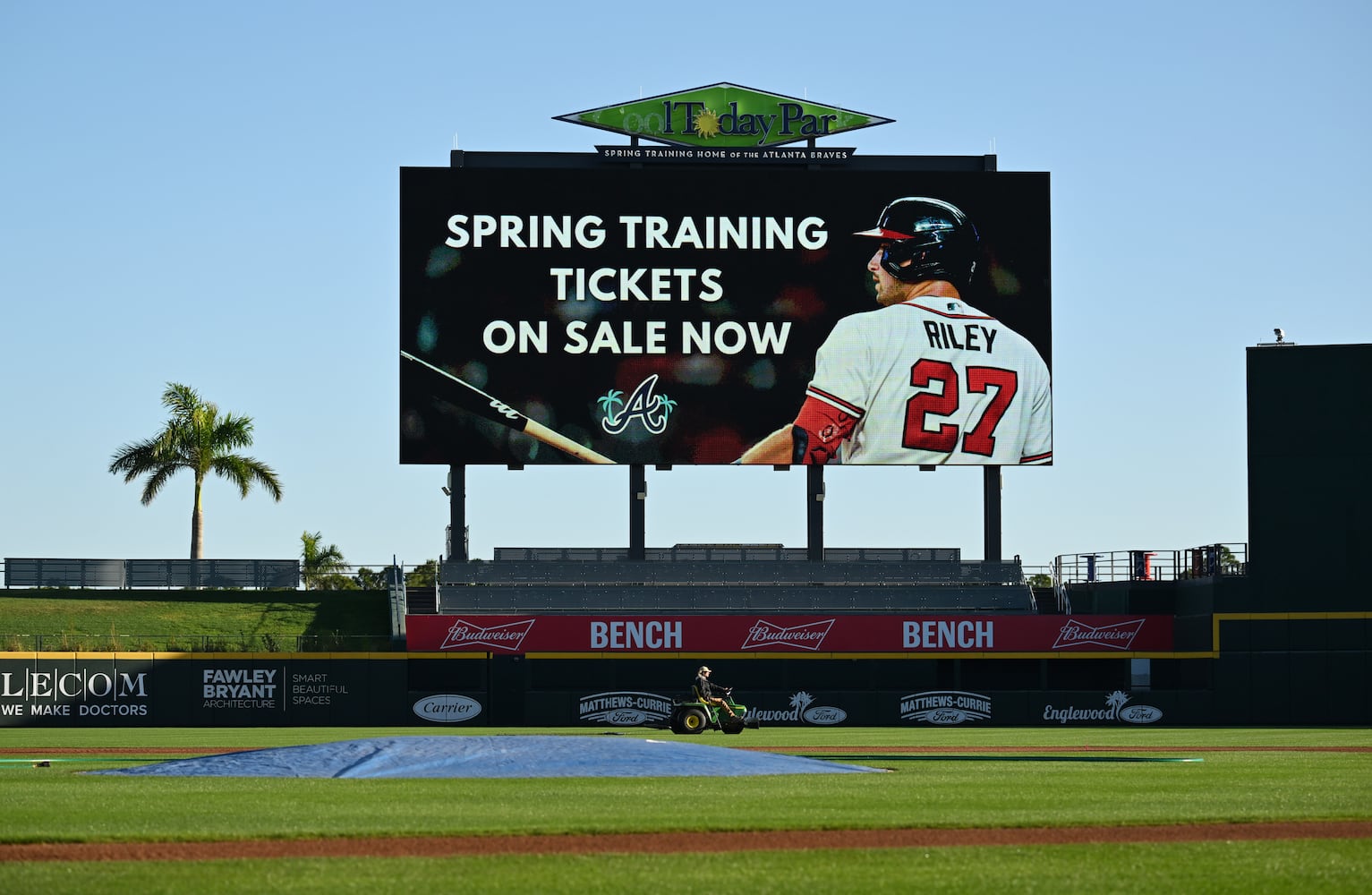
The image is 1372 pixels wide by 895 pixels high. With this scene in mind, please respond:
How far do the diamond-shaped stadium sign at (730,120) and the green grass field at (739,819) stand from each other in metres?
24.2

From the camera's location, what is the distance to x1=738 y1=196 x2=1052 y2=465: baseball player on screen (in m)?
45.6

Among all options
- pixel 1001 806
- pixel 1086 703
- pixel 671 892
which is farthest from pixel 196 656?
pixel 671 892

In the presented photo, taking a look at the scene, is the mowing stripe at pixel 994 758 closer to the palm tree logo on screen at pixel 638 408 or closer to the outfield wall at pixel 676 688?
the outfield wall at pixel 676 688

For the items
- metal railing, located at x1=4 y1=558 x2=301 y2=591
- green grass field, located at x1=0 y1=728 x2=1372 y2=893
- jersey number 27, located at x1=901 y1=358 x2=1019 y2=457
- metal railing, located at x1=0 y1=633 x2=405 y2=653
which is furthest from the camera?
metal railing, located at x1=4 y1=558 x2=301 y2=591

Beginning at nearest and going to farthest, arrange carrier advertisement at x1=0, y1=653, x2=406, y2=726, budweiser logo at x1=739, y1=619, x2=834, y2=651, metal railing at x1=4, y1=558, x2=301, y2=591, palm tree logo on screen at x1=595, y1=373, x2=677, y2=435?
carrier advertisement at x1=0, y1=653, x2=406, y2=726
budweiser logo at x1=739, y1=619, x2=834, y2=651
palm tree logo on screen at x1=595, y1=373, x2=677, y2=435
metal railing at x1=4, y1=558, x2=301, y2=591

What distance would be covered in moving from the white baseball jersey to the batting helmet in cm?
80

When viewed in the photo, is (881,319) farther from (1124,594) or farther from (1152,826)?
(1152,826)

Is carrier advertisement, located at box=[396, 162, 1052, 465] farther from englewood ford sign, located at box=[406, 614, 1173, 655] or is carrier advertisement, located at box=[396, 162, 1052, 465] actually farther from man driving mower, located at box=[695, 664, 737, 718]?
man driving mower, located at box=[695, 664, 737, 718]

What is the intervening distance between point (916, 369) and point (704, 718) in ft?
48.5

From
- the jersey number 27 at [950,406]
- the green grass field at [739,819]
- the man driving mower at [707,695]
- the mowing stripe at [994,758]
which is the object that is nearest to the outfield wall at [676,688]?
the jersey number 27 at [950,406]

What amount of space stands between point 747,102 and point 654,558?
42.9ft

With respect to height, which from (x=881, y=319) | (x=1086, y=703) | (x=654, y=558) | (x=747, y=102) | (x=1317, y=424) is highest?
(x=747, y=102)

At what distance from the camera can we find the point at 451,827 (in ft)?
47.6

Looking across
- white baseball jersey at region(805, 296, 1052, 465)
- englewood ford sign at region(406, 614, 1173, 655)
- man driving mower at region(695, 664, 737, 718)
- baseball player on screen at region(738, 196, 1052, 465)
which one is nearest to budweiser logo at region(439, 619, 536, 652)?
englewood ford sign at region(406, 614, 1173, 655)
